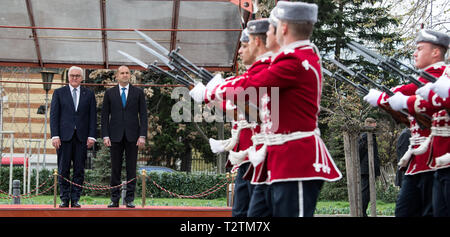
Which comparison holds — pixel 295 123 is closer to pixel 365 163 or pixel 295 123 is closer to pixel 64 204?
pixel 64 204

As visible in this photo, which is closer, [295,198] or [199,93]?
[295,198]

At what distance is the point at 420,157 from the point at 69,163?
5.29 metres

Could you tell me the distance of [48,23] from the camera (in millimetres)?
10531

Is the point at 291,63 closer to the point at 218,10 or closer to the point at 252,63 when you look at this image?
the point at 252,63

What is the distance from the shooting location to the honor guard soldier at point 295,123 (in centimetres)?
410

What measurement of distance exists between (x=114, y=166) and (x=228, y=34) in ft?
10.0

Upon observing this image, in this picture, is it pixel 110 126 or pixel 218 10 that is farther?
pixel 218 10

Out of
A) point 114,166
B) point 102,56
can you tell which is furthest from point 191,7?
point 114,166

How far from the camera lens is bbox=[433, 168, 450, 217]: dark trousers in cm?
521

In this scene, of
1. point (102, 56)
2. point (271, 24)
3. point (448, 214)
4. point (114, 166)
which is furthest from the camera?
point (102, 56)

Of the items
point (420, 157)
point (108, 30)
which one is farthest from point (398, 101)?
point (108, 30)

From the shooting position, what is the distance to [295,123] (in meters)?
4.17

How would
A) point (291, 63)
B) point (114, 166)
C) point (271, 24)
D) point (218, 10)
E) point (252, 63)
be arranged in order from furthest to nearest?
point (218, 10)
point (114, 166)
point (252, 63)
point (271, 24)
point (291, 63)

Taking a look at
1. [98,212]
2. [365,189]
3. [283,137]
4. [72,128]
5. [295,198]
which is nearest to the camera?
[295,198]
